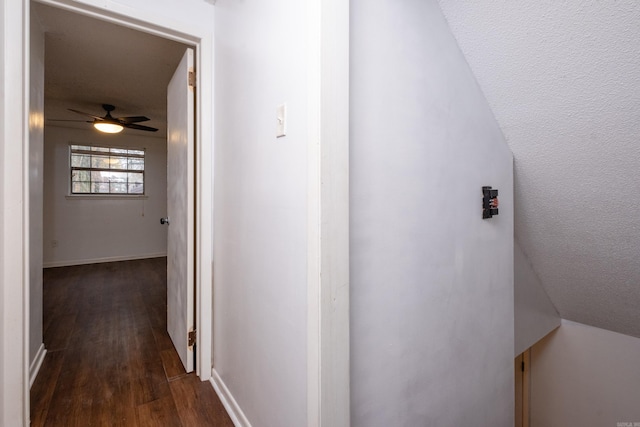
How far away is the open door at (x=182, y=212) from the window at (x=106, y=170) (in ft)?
12.4

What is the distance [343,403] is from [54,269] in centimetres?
553

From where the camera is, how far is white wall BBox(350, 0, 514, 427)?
0.97 metres

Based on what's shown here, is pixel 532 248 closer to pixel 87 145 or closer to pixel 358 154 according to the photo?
pixel 358 154

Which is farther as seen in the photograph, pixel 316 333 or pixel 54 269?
pixel 54 269

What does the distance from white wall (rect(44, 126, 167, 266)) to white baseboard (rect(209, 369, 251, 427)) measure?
15.1ft

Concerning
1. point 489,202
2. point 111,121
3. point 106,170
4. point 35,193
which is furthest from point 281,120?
point 106,170

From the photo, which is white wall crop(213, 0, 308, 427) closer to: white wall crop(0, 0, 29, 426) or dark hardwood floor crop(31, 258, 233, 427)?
dark hardwood floor crop(31, 258, 233, 427)

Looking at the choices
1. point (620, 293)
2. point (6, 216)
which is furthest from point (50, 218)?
point (620, 293)

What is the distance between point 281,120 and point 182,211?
4.05ft

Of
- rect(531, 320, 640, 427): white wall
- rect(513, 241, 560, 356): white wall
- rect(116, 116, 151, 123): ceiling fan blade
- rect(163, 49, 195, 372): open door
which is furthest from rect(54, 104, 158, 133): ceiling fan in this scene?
rect(531, 320, 640, 427): white wall

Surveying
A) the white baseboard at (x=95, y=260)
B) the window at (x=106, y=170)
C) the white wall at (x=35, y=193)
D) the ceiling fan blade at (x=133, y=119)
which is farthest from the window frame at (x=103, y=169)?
the white wall at (x=35, y=193)

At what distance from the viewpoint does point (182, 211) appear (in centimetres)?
193

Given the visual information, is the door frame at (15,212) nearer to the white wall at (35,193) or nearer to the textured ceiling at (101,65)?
the white wall at (35,193)

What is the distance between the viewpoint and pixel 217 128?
1681mm
